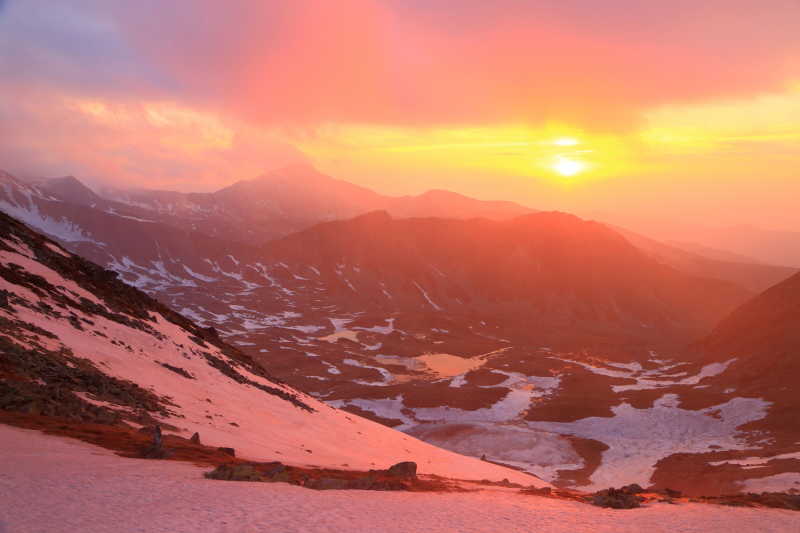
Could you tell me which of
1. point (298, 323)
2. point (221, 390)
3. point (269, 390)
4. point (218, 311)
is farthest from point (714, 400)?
point (218, 311)

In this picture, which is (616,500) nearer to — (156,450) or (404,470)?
(404,470)

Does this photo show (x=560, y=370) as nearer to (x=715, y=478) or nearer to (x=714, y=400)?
(x=714, y=400)

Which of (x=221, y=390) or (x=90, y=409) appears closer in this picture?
(x=90, y=409)

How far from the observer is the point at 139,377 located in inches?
1095

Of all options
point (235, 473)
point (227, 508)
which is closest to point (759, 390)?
point (235, 473)

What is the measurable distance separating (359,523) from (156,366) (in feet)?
68.3

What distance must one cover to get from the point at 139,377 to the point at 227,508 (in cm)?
1572

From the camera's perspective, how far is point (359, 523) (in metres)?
15.2

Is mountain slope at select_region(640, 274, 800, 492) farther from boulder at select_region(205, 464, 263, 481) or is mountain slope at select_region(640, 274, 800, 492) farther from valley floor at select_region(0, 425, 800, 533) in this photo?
boulder at select_region(205, 464, 263, 481)

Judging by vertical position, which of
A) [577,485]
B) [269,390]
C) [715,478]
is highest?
[269,390]

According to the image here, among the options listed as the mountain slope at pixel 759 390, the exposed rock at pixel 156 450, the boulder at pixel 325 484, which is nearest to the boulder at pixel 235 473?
the boulder at pixel 325 484

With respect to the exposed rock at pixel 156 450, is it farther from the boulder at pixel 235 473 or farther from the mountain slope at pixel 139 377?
the mountain slope at pixel 139 377

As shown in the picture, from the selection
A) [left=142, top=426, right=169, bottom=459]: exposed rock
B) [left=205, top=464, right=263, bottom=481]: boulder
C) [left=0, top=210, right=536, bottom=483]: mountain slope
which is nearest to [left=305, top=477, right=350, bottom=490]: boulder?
[left=205, top=464, right=263, bottom=481]: boulder

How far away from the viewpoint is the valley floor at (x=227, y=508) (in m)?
13.0
